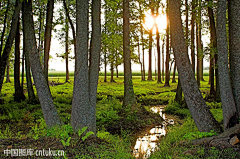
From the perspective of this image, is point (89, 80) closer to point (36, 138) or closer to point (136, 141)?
point (36, 138)

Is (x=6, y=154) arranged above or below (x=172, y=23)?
below

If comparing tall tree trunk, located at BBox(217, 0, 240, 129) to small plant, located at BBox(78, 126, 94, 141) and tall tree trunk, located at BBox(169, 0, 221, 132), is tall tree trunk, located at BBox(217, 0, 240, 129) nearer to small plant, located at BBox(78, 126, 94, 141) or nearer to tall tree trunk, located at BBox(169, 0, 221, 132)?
tall tree trunk, located at BBox(169, 0, 221, 132)

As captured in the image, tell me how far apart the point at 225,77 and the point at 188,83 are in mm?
929

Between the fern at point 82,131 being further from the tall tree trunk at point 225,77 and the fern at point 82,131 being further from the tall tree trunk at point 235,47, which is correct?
the tall tree trunk at point 235,47

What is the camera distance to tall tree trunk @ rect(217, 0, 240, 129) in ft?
17.5

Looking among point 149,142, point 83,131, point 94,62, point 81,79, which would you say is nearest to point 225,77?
point 149,142

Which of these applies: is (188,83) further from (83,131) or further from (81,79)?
(83,131)

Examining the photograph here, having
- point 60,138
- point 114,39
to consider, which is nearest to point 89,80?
point 60,138

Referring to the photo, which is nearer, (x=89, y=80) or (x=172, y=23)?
(x=172, y=23)

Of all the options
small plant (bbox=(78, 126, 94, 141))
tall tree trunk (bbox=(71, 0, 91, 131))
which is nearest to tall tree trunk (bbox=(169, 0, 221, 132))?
tall tree trunk (bbox=(71, 0, 91, 131))

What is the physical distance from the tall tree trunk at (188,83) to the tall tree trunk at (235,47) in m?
0.84

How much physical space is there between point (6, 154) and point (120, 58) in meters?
27.2

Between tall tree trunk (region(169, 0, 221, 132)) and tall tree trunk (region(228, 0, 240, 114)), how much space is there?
0.84 meters

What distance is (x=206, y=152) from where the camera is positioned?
16.0 ft
